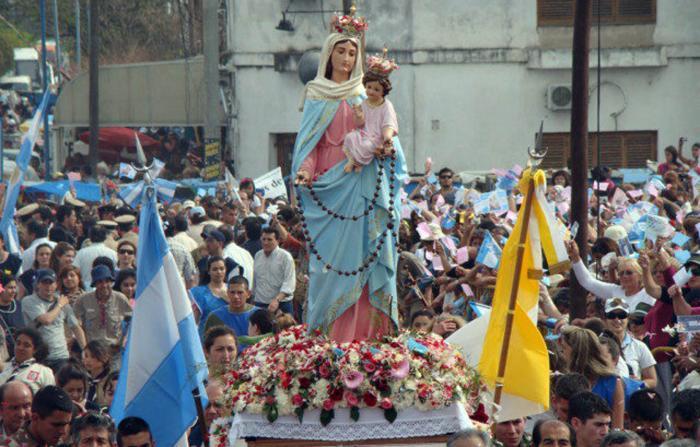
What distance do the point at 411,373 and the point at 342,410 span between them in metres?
0.44

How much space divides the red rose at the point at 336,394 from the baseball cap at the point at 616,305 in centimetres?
335

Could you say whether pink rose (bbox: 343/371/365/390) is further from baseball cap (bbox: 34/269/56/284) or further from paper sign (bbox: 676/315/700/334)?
baseball cap (bbox: 34/269/56/284)

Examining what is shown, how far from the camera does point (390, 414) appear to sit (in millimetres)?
10016

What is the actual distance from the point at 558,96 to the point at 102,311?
18.5 meters

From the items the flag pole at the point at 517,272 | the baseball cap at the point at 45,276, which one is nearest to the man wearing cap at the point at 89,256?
the baseball cap at the point at 45,276

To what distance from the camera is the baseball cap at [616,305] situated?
1285 centimetres

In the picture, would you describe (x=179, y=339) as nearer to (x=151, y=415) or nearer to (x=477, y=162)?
(x=151, y=415)

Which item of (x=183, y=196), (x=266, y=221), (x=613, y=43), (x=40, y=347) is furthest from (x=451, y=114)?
(x=40, y=347)

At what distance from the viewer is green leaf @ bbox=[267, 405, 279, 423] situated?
1004 centimetres

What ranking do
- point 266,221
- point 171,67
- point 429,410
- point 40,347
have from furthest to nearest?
point 171,67 < point 266,221 < point 40,347 < point 429,410

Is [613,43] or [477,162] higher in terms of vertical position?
[613,43]

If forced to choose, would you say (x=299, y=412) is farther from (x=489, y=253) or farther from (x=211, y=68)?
(x=211, y=68)

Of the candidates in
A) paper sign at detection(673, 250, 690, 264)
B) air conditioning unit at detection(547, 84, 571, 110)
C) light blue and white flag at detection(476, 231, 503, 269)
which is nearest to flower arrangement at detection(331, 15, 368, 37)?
light blue and white flag at detection(476, 231, 503, 269)

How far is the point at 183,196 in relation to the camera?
28297 mm
